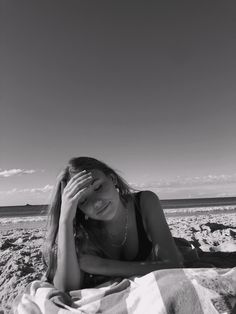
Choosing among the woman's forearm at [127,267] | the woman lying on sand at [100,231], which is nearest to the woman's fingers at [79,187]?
the woman lying on sand at [100,231]

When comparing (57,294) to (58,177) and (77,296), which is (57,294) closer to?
(77,296)

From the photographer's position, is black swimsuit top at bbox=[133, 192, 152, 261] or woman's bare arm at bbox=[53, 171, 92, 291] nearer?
woman's bare arm at bbox=[53, 171, 92, 291]

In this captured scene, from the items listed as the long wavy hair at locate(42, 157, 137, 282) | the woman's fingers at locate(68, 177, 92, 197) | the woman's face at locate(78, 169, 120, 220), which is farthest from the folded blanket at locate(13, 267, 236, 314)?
the woman's fingers at locate(68, 177, 92, 197)

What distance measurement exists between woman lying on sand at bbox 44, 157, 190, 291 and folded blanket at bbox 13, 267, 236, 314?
17 centimetres

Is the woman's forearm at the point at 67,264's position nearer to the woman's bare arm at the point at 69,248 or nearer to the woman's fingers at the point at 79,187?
the woman's bare arm at the point at 69,248

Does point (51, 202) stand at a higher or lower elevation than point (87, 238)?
higher

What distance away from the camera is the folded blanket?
1.43 meters

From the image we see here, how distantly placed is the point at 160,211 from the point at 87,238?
24.6 inches

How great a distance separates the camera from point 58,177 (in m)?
2.51

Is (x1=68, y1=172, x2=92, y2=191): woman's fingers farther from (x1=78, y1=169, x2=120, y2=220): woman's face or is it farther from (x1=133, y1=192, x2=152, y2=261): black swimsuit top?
(x1=133, y1=192, x2=152, y2=261): black swimsuit top

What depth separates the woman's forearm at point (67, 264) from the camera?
7.19 feet

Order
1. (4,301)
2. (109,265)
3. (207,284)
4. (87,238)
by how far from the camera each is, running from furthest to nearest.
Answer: (4,301), (87,238), (109,265), (207,284)

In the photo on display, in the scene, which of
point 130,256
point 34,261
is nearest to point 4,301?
point 34,261

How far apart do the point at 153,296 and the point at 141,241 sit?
1044 mm
